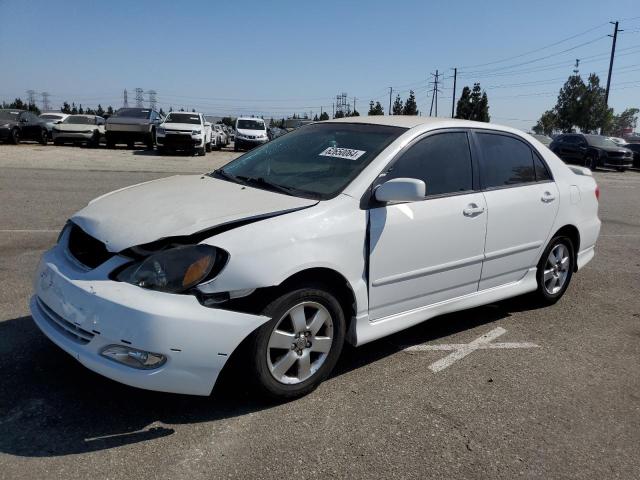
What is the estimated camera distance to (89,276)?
9.68 feet

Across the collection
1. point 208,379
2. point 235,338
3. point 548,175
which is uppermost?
point 548,175

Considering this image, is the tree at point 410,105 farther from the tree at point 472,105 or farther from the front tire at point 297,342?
the front tire at point 297,342

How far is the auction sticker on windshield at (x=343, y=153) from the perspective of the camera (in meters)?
3.81

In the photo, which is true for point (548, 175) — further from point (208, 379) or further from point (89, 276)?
point (89, 276)

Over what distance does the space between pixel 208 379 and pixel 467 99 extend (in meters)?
72.2

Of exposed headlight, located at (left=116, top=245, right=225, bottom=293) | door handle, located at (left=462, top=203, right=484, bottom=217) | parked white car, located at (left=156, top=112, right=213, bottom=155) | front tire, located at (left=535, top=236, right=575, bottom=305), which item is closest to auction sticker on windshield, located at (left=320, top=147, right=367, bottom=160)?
door handle, located at (left=462, top=203, right=484, bottom=217)

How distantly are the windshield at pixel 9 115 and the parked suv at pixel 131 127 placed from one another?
164 inches

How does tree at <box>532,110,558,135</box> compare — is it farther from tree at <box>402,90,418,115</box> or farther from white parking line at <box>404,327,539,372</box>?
white parking line at <box>404,327,539,372</box>

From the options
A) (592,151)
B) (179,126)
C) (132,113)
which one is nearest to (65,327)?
(179,126)

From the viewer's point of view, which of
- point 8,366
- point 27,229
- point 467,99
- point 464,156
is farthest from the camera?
point 467,99

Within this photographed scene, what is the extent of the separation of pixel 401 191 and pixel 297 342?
108 centimetres

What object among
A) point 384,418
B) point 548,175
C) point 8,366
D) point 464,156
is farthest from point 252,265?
point 548,175

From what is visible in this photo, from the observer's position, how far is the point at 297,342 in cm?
317

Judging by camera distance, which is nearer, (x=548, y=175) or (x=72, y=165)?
(x=548, y=175)
